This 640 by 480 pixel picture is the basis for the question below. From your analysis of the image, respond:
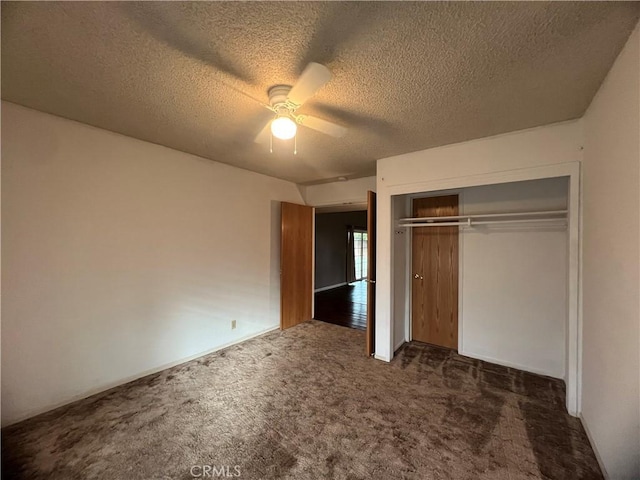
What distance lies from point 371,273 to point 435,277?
94 cm

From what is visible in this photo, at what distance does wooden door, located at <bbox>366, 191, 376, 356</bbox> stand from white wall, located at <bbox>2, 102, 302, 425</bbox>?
184 cm

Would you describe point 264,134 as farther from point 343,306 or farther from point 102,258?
point 343,306

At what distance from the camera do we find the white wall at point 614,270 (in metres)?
1.26

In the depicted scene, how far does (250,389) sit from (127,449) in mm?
968

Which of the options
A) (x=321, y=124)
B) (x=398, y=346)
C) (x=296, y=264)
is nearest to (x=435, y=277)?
(x=398, y=346)

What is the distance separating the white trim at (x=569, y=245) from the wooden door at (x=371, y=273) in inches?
3.8

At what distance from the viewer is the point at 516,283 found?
113 inches

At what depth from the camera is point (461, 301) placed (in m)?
3.26

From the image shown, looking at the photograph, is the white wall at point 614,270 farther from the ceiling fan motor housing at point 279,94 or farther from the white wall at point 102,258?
the white wall at point 102,258

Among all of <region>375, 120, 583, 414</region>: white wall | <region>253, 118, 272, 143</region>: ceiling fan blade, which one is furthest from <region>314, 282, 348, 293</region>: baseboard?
<region>253, 118, 272, 143</region>: ceiling fan blade

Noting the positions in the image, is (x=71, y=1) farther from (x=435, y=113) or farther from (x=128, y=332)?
(x=128, y=332)

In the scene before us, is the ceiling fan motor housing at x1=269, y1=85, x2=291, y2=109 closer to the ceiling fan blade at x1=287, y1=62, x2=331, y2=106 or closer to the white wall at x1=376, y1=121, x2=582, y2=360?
the ceiling fan blade at x1=287, y1=62, x2=331, y2=106

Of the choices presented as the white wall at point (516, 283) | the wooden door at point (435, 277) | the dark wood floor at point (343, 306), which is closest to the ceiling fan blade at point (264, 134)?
the wooden door at point (435, 277)

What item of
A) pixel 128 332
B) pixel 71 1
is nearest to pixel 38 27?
pixel 71 1
